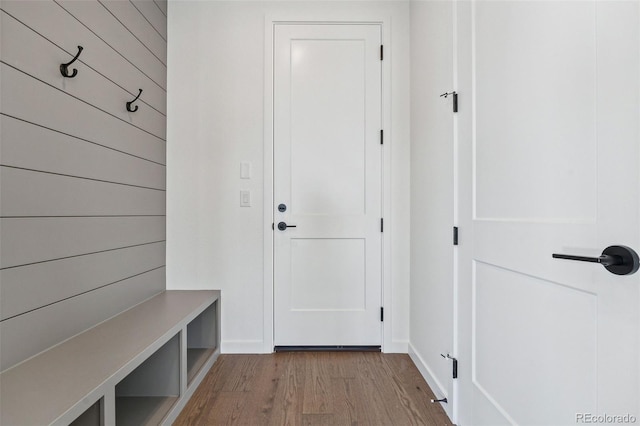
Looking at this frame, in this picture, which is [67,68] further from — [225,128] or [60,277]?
[225,128]

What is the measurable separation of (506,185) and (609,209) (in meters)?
0.44

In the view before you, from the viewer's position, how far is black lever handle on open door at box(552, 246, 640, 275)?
77cm

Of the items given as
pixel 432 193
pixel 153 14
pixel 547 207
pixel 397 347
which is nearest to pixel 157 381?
pixel 397 347

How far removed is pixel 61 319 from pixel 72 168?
62 centimetres

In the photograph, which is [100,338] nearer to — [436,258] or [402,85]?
[436,258]

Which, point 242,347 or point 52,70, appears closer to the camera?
point 52,70

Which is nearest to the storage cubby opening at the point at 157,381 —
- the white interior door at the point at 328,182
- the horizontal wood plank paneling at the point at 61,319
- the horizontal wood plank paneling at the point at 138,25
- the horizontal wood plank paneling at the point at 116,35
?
the horizontal wood plank paneling at the point at 61,319

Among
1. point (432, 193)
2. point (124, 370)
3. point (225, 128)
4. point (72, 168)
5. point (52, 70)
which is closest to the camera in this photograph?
point (124, 370)

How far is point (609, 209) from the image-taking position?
2.76ft

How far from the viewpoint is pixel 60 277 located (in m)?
1.43

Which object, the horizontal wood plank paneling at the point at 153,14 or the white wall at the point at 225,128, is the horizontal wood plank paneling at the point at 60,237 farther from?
the horizontal wood plank paneling at the point at 153,14

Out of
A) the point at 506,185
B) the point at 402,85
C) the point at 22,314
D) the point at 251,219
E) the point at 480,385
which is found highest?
the point at 402,85

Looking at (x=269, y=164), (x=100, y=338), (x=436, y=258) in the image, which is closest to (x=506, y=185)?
(x=436, y=258)

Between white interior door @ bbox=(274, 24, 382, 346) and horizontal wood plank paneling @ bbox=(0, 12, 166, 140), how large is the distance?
975mm
